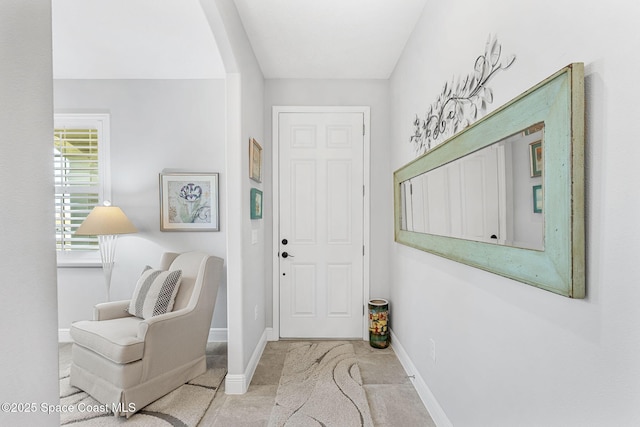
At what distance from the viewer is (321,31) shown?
7.75ft

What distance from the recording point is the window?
10.4ft

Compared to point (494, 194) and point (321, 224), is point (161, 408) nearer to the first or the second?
point (321, 224)

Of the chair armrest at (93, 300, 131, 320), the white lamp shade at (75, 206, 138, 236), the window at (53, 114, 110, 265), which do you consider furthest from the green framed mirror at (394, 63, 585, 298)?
the window at (53, 114, 110, 265)

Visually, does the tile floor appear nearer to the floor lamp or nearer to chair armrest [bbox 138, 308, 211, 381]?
chair armrest [bbox 138, 308, 211, 381]

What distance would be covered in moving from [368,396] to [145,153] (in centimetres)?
297

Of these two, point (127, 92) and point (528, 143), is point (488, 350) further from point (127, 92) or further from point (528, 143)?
point (127, 92)

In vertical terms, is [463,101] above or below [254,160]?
above

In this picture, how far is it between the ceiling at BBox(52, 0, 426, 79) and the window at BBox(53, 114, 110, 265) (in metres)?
0.54

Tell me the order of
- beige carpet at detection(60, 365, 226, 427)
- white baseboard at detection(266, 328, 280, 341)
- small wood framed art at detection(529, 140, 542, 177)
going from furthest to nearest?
white baseboard at detection(266, 328, 280, 341)
beige carpet at detection(60, 365, 226, 427)
small wood framed art at detection(529, 140, 542, 177)

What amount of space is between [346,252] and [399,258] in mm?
604

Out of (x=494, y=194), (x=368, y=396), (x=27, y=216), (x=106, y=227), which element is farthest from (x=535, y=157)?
(x=106, y=227)

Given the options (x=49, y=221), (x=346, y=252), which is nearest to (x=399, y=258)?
(x=346, y=252)

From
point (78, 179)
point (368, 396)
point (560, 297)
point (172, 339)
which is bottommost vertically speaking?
point (368, 396)

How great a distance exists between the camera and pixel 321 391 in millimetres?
2201
